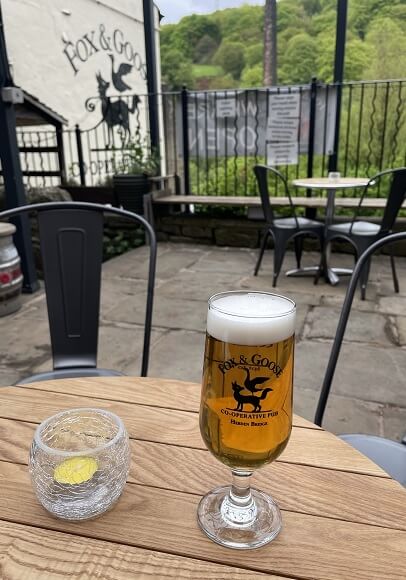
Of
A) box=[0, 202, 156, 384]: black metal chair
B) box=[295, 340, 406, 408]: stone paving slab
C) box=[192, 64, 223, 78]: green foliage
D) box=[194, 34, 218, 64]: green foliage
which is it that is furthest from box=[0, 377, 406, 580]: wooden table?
box=[192, 64, 223, 78]: green foliage

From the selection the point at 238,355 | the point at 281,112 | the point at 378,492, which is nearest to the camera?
the point at 238,355

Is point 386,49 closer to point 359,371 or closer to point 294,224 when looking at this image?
point 294,224

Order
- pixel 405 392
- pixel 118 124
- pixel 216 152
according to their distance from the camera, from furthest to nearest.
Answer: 1. pixel 118 124
2. pixel 216 152
3. pixel 405 392

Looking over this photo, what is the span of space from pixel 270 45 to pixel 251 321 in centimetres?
1219

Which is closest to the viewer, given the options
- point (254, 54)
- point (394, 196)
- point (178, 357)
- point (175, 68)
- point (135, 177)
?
point (178, 357)

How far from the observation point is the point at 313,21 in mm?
9086

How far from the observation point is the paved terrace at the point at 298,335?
2326 mm

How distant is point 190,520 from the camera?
61 cm

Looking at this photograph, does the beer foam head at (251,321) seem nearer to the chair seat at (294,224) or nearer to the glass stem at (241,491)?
the glass stem at (241,491)

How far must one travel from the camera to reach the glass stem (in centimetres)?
61

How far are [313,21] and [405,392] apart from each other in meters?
8.84

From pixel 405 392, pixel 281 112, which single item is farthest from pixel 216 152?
pixel 405 392

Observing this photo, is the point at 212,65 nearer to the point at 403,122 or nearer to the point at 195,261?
the point at 403,122

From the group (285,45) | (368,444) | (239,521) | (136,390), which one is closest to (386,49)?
(285,45)
